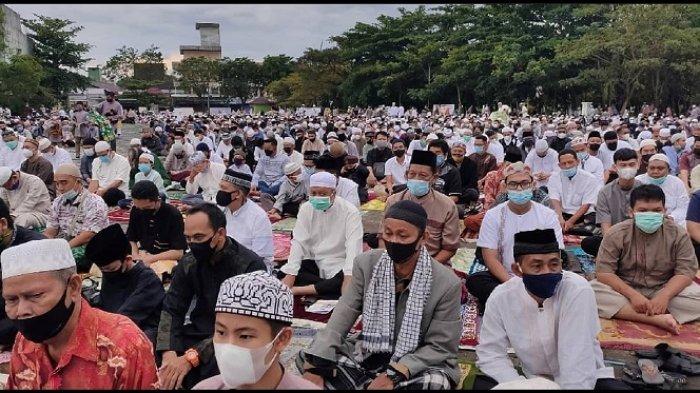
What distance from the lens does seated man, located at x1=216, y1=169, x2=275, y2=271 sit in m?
4.72

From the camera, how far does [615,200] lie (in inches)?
226

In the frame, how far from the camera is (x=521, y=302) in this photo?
2824 mm

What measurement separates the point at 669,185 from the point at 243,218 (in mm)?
4107

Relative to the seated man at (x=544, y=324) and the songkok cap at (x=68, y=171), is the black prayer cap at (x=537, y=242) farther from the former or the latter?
the songkok cap at (x=68, y=171)

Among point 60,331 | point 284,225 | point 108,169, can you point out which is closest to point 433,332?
point 60,331

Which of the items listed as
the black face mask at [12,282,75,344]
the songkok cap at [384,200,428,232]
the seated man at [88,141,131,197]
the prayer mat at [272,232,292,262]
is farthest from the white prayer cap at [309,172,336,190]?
the seated man at [88,141,131,197]

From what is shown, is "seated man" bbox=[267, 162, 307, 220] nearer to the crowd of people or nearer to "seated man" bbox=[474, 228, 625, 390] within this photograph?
the crowd of people

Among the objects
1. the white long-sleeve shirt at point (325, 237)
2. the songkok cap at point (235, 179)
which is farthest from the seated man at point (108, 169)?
the white long-sleeve shirt at point (325, 237)

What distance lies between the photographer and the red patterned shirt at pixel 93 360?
2133 mm

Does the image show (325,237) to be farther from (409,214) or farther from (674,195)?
(674,195)

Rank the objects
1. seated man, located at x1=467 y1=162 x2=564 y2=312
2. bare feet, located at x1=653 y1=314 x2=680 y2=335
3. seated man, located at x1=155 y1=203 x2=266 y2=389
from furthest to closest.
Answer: seated man, located at x1=467 y1=162 x2=564 y2=312 < bare feet, located at x1=653 y1=314 x2=680 y2=335 < seated man, located at x1=155 y1=203 x2=266 y2=389

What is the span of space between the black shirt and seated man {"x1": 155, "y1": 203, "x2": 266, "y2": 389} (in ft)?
5.74

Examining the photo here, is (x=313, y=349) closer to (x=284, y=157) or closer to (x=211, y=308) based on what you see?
(x=211, y=308)

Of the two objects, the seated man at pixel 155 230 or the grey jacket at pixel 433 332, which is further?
the seated man at pixel 155 230
